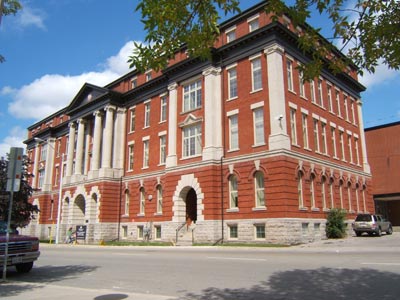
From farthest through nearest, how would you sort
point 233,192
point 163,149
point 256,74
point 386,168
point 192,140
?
point 386,168, point 163,149, point 192,140, point 256,74, point 233,192

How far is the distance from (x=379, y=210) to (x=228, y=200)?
2849cm

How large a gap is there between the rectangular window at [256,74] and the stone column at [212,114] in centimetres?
317

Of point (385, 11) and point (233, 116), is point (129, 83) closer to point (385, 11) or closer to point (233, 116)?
point (233, 116)

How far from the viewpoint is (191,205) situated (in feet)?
108

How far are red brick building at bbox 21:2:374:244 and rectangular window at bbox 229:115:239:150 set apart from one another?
8 centimetres

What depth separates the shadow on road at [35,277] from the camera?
376 inches

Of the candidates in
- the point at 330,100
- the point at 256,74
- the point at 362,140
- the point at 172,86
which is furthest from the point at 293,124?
the point at 362,140

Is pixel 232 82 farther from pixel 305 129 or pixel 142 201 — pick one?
pixel 142 201

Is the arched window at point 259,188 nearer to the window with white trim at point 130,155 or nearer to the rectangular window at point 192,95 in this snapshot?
the rectangular window at point 192,95

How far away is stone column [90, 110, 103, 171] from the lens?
41406 millimetres

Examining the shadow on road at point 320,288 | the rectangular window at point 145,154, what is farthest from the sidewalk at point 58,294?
the rectangular window at point 145,154

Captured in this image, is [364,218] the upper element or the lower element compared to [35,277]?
upper

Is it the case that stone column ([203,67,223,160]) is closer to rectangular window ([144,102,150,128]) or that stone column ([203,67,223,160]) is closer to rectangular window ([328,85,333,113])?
rectangular window ([144,102,150,128])

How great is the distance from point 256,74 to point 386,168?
29.2 m
